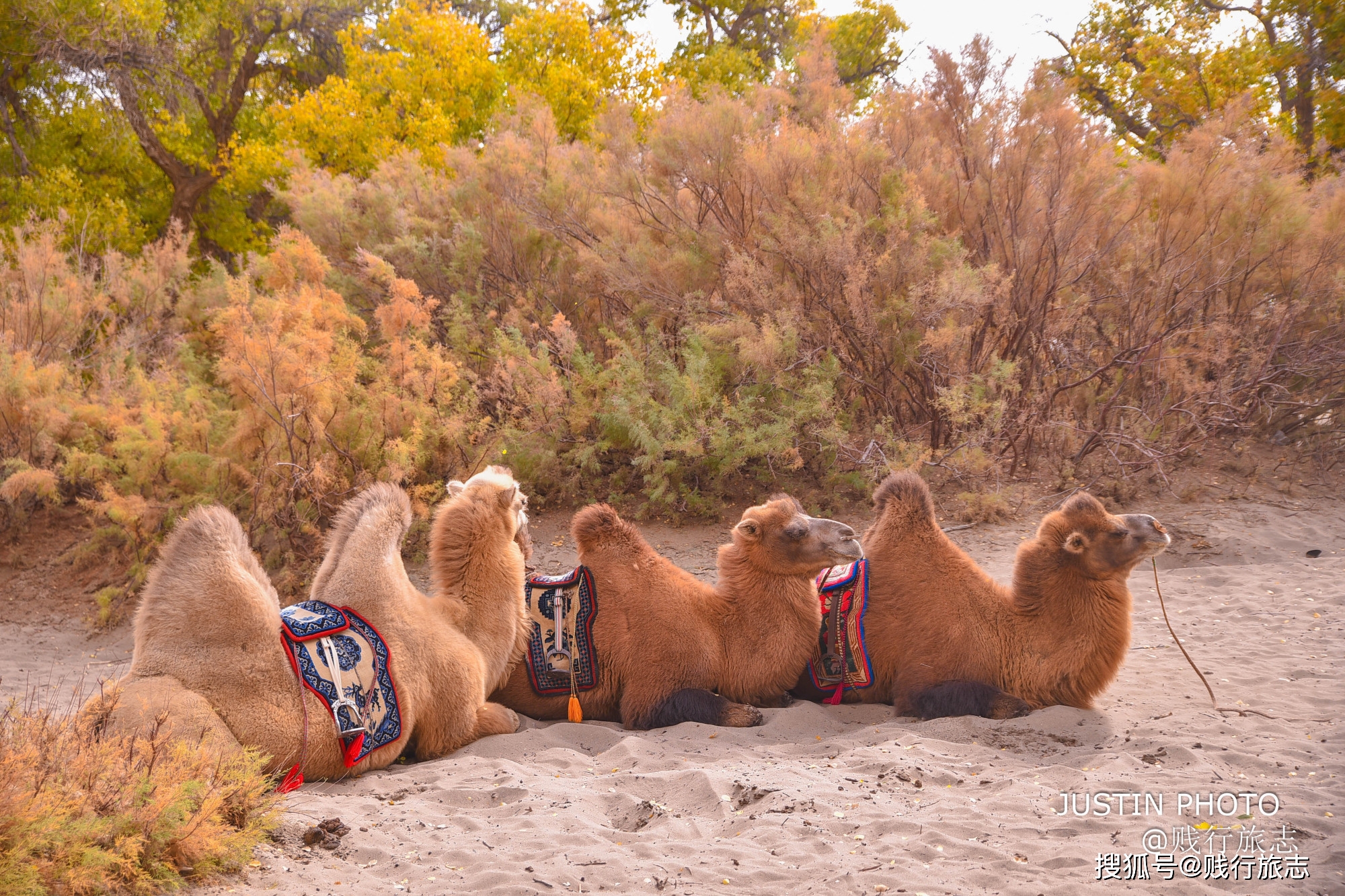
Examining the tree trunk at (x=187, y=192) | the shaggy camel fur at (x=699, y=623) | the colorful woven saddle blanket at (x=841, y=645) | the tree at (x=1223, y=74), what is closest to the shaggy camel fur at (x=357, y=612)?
the shaggy camel fur at (x=699, y=623)

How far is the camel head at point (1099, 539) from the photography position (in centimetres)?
535

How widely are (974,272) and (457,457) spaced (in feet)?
18.1

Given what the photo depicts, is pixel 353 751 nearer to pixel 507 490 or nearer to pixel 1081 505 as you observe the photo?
pixel 507 490

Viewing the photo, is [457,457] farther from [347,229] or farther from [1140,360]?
[1140,360]

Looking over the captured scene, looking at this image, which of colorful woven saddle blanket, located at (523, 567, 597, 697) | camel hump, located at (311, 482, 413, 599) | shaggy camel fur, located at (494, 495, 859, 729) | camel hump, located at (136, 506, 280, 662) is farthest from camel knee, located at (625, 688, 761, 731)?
camel hump, located at (136, 506, 280, 662)

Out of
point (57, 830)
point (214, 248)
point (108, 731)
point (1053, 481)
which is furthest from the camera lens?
point (214, 248)

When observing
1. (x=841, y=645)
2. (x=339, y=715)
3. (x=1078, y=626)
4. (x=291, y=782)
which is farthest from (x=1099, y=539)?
(x=291, y=782)

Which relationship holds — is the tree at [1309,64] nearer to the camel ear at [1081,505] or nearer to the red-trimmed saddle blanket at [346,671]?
the camel ear at [1081,505]

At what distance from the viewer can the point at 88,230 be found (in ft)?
62.3

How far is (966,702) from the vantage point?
534 centimetres

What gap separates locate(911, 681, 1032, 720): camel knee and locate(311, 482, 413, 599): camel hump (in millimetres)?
3002

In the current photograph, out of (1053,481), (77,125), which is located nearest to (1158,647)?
(1053,481)

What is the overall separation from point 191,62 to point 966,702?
86.1ft

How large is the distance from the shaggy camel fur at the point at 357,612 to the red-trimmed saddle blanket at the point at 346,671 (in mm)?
44
